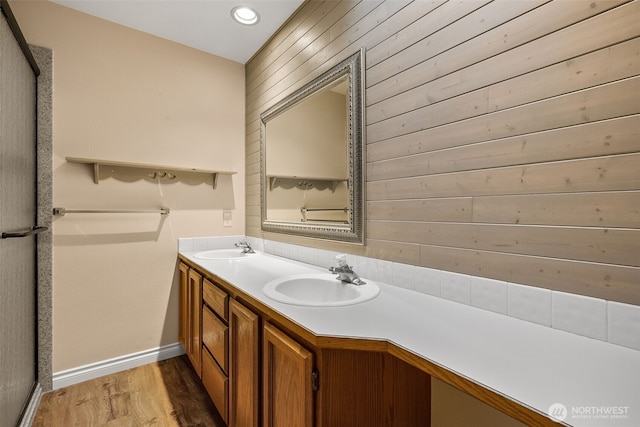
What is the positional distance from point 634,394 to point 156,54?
3.01 meters

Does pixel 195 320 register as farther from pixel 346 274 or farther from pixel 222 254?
pixel 346 274

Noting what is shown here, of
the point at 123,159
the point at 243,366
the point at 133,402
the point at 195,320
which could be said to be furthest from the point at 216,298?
the point at 123,159

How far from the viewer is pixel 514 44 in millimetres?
923

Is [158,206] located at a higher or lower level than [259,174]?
lower

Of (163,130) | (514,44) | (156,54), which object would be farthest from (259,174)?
(514,44)

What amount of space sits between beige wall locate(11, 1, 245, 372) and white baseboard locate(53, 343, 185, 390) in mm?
45

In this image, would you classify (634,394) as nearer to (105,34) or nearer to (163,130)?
(163,130)

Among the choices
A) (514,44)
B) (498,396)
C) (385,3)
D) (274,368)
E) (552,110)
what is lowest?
(274,368)

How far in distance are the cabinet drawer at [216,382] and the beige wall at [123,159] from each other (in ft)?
2.66

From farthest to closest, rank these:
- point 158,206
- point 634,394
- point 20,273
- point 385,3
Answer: point 158,206, point 20,273, point 385,3, point 634,394

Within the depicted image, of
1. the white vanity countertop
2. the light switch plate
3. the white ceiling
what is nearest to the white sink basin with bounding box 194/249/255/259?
the light switch plate

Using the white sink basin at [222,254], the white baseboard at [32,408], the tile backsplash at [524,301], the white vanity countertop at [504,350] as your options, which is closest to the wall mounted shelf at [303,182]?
the tile backsplash at [524,301]

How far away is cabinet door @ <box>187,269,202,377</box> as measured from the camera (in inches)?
72.9

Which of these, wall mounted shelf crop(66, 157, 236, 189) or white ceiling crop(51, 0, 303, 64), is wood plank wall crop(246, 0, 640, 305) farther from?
wall mounted shelf crop(66, 157, 236, 189)
